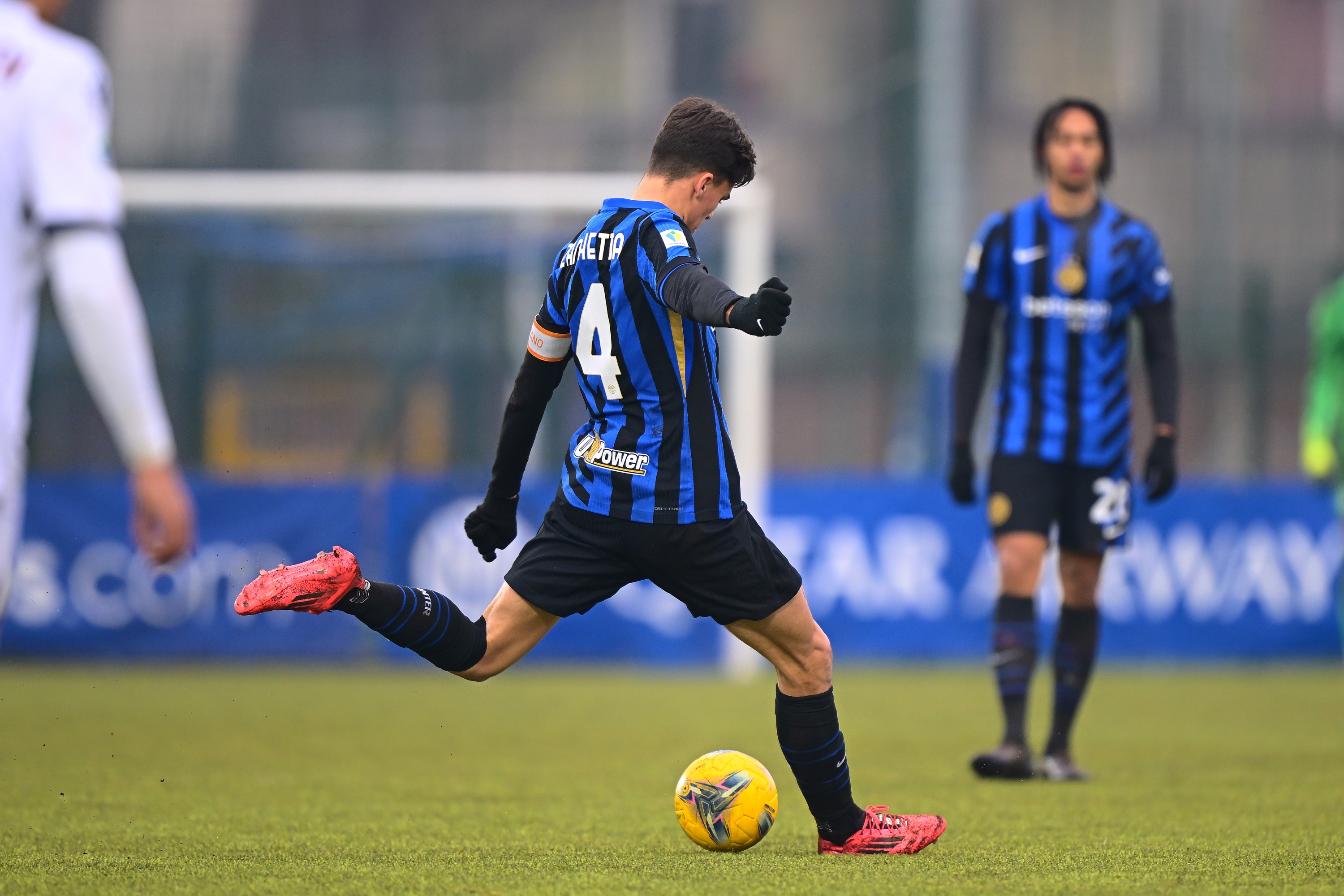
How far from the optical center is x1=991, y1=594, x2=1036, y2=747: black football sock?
18.7 ft

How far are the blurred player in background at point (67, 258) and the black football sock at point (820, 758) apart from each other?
56.5 inches

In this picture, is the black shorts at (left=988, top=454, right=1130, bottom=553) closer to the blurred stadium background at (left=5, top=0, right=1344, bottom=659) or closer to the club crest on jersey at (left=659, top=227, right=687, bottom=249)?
the club crest on jersey at (left=659, top=227, right=687, bottom=249)

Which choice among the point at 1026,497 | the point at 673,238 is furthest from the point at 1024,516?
the point at 673,238

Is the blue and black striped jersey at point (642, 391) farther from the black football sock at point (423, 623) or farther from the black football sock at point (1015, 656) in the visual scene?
the black football sock at point (1015, 656)

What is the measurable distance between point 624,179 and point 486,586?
10.1ft

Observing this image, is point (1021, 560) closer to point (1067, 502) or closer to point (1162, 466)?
point (1067, 502)

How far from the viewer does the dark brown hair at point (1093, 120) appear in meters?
5.86

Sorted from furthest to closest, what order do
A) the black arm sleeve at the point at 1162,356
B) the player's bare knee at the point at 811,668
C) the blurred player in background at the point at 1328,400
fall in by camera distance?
the blurred player in background at the point at 1328,400
the black arm sleeve at the point at 1162,356
the player's bare knee at the point at 811,668

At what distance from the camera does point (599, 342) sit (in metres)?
3.86

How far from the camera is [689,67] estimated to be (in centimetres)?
1450

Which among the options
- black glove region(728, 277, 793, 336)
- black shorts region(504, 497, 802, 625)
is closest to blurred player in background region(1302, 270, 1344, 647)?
black shorts region(504, 497, 802, 625)

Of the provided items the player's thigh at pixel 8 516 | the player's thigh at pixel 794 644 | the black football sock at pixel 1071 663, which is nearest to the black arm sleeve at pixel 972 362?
the black football sock at pixel 1071 663

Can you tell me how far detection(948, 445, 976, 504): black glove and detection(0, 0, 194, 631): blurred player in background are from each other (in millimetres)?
3123

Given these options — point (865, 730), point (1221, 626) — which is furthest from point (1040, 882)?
point (1221, 626)
